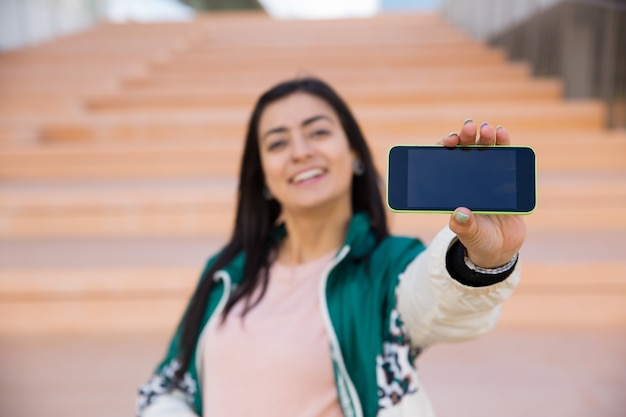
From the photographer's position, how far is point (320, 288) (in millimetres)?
1000

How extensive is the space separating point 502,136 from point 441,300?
0.25 metres

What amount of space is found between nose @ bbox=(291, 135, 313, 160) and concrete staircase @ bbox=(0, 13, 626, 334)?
0.52 meters

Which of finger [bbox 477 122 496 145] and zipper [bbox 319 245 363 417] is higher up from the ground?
finger [bbox 477 122 496 145]

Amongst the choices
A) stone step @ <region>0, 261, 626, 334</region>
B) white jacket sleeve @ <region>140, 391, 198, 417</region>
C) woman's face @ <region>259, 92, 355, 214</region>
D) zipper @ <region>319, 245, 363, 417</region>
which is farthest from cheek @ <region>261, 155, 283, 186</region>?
stone step @ <region>0, 261, 626, 334</region>

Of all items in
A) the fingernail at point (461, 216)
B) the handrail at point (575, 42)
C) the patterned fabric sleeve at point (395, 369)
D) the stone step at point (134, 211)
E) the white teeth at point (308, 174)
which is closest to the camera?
the fingernail at point (461, 216)

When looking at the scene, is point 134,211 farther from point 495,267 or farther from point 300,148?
point 495,267

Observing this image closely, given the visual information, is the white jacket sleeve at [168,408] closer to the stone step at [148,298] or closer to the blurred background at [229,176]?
the blurred background at [229,176]

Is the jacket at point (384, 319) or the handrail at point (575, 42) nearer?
the jacket at point (384, 319)

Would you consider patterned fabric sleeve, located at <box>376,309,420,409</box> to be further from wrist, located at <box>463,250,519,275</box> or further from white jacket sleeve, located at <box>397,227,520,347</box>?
wrist, located at <box>463,250,519,275</box>

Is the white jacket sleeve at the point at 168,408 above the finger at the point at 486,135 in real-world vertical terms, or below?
below

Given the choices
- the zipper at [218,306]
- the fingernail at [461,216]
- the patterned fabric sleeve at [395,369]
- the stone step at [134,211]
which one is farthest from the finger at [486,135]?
the stone step at [134,211]

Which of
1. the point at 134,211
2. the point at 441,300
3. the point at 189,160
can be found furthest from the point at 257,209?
the point at 189,160

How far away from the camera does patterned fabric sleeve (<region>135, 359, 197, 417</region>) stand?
1.07 m

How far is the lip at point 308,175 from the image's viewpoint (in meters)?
1.11
